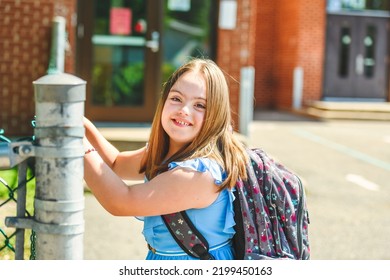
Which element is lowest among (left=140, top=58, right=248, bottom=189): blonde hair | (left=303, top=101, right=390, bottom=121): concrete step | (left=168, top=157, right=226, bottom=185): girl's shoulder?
(left=303, top=101, right=390, bottom=121): concrete step

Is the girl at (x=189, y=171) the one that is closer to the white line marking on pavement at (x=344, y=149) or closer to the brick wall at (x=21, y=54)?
the brick wall at (x=21, y=54)


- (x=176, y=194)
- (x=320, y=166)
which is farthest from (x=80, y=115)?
(x=320, y=166)

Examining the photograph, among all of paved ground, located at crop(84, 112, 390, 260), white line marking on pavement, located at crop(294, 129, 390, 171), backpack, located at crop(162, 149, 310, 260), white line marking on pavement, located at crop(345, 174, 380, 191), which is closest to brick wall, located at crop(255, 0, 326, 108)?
paved ground, located at crop(84, 112, 390, 260)

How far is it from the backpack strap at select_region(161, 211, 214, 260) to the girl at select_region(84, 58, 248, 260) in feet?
0.08

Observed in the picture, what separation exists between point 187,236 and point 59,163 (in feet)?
2.30

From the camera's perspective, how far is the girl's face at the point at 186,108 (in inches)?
90.2

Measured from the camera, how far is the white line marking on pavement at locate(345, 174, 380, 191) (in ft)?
23.4

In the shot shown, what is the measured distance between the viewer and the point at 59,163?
1.60 m

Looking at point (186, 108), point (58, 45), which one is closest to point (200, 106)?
point (186, 108)

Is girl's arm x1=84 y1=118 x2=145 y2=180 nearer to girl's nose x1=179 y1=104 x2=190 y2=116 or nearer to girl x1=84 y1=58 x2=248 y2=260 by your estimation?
girl x1=84 y1=58 x2=248 y2=260

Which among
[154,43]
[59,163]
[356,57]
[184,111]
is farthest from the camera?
[356,57]

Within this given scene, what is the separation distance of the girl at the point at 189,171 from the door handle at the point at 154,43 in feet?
23.2

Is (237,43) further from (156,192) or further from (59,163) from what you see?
(59,163)
